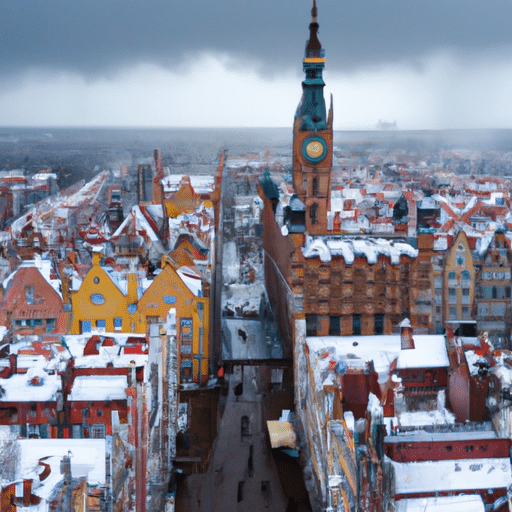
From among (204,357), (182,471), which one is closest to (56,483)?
(182,471)

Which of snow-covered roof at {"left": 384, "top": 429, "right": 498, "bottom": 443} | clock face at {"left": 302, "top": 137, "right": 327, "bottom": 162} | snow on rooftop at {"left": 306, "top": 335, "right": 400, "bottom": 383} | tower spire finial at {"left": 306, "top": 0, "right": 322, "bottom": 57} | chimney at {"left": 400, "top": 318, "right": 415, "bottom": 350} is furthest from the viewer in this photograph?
clock face at {"left": 302, "top": 137, "right": 327, "bottom": 162}

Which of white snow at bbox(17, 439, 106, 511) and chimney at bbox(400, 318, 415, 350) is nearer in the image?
white snow at bbox(17, 439, 106, 511)

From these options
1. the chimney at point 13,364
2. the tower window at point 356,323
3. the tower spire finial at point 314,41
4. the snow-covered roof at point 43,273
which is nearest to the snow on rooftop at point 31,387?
the chimney at point 13,364

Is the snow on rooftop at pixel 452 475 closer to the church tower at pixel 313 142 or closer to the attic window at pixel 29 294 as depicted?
the attic window at pixel 29 294

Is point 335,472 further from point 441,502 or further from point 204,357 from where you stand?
point 204,357

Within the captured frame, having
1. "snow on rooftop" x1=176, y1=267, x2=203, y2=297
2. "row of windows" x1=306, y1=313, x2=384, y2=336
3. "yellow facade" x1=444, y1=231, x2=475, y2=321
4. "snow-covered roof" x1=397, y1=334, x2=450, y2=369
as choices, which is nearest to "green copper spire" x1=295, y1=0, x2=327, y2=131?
"yellow facade" x1=444, y1=231, x2=475, y2=321

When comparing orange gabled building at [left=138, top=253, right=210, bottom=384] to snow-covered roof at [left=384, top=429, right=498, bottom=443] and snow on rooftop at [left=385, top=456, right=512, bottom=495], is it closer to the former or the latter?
snow-covered roof at [left=384, top=429, right=498, bottom=443]
